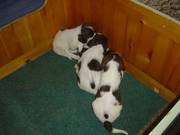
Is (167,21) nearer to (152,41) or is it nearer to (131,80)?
(152,41)

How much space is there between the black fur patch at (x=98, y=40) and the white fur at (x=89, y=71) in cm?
4

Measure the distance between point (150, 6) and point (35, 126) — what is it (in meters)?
1.10

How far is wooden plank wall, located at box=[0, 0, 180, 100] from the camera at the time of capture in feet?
4.26

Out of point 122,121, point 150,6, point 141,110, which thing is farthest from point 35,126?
point 150,6

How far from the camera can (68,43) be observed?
1.78 metres

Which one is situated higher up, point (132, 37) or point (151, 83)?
point (132, 37)

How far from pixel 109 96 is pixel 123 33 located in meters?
0.49

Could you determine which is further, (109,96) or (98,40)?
(98,40)

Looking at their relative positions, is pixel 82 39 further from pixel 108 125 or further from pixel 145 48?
pixel 108 125

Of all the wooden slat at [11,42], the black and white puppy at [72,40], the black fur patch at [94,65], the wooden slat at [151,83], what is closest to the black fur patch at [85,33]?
the black and white puppy at [72,40]

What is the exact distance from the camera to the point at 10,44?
5.30ft

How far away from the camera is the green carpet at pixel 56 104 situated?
149cm

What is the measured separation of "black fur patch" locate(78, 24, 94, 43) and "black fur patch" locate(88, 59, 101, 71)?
0.25 meters

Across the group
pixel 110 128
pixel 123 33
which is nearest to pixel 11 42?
pixel 123 33
